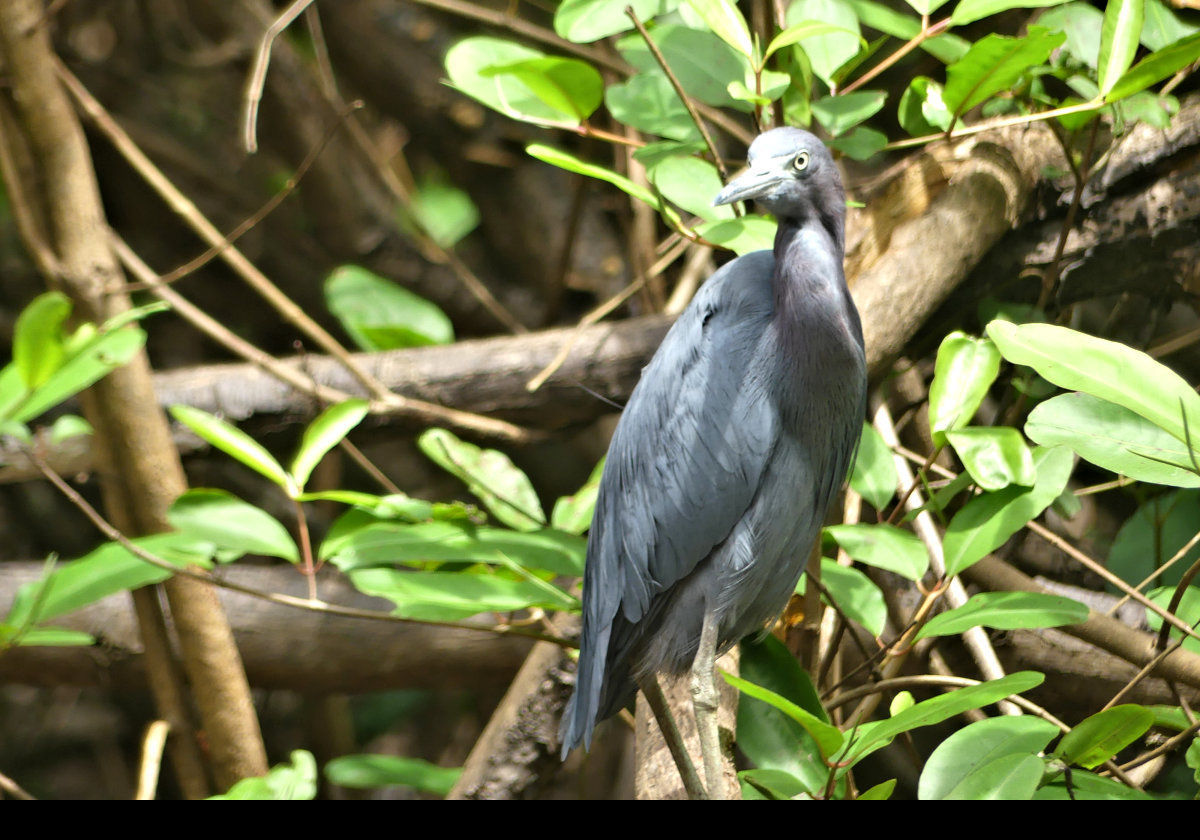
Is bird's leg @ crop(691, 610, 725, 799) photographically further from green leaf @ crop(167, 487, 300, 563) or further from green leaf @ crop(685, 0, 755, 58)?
green leaf @ crop(685, 0, 755, 58)

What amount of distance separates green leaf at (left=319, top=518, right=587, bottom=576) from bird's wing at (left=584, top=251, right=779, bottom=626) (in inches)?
2.1

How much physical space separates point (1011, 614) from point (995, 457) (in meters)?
0.21

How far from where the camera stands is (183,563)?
3.97ft

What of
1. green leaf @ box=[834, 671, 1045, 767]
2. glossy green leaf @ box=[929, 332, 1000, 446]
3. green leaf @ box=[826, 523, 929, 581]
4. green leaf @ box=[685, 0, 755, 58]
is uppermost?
green leaf @ box=[685, 0, 755, 58]

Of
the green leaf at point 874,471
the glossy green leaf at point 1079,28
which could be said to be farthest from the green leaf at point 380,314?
the glossy green leaf at point 1079,28

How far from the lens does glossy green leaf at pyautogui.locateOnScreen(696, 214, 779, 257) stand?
1.25 meters

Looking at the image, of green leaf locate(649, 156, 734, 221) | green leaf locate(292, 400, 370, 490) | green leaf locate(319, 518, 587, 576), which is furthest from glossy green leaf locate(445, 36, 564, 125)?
green leaf locate(319, 518, 587, 576)

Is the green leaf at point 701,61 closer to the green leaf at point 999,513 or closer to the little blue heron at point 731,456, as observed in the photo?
the little blue heron at point 731,456

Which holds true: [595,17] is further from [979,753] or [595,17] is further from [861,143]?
[979,753]

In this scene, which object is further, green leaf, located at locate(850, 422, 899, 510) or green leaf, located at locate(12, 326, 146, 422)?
green leaf, located at locate(850, 422, 899, 510)

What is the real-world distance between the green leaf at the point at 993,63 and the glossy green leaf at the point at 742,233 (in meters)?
0.27

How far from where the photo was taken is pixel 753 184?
1.09 meters
